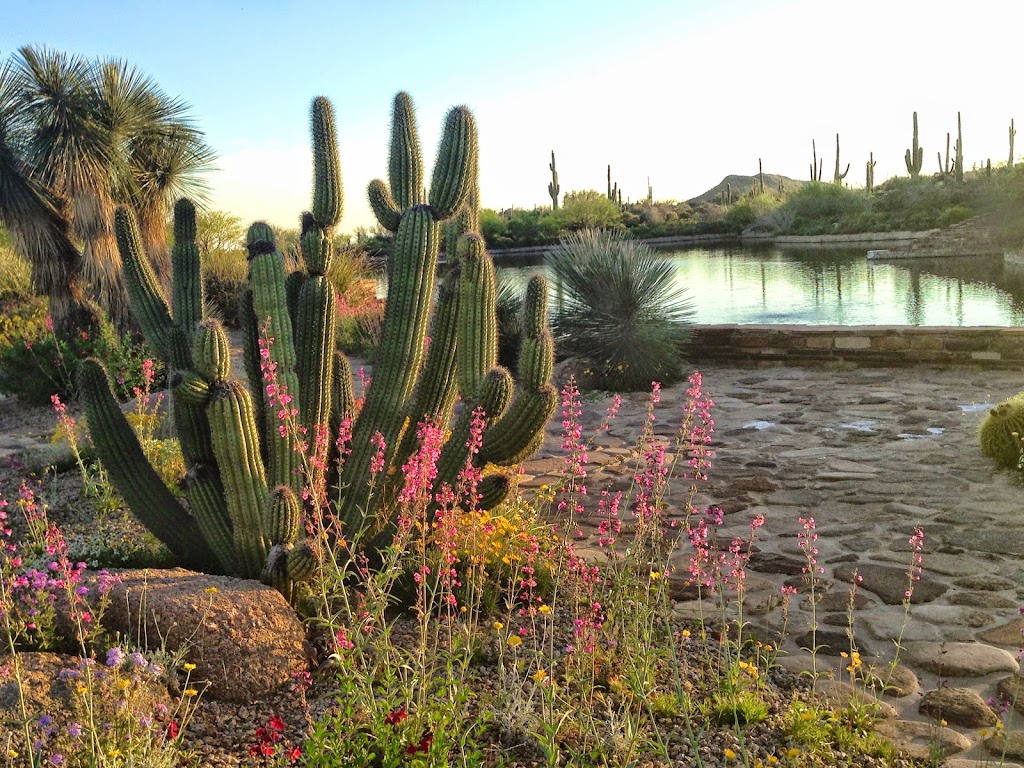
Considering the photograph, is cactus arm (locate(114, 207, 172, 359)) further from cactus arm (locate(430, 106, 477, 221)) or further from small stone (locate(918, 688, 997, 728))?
small stone (locate(918, 688, 997, 728))

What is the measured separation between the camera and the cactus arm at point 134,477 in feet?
13.2

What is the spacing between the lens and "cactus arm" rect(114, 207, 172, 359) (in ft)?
14.9

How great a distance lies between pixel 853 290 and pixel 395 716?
21133mm

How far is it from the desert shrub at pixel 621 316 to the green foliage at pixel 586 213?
3134 cm

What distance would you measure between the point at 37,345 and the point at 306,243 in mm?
7264

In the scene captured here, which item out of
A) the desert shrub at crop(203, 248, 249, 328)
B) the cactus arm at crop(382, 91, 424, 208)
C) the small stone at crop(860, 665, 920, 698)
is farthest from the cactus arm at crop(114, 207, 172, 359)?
the desert shrub at crop(203, 248, 249, 328)

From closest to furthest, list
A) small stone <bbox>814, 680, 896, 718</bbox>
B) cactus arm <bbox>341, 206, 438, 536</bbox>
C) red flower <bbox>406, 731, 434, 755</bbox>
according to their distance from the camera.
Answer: red flower <bbox>406, 731, 434, 755</bbox>
small stone <bbox>814, 680, 896, 718</bbox>
cactus arm <bbox>341, 206, 438, 536</bbox>

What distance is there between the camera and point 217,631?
124 inches

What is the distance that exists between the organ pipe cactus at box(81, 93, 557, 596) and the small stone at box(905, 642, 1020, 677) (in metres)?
1.82

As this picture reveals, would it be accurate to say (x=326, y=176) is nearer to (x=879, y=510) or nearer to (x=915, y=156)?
(x=879, y=510)

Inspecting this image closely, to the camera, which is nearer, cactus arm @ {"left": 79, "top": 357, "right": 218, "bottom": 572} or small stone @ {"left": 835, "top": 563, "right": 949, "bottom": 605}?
cactus arm @ {"left": 79, "top": 357, "right": 218, "bottom": 572}

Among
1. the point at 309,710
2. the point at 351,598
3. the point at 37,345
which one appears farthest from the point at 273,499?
the point at 37,345

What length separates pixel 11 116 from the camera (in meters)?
11.6

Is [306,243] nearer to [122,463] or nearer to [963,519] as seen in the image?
[122,463]
